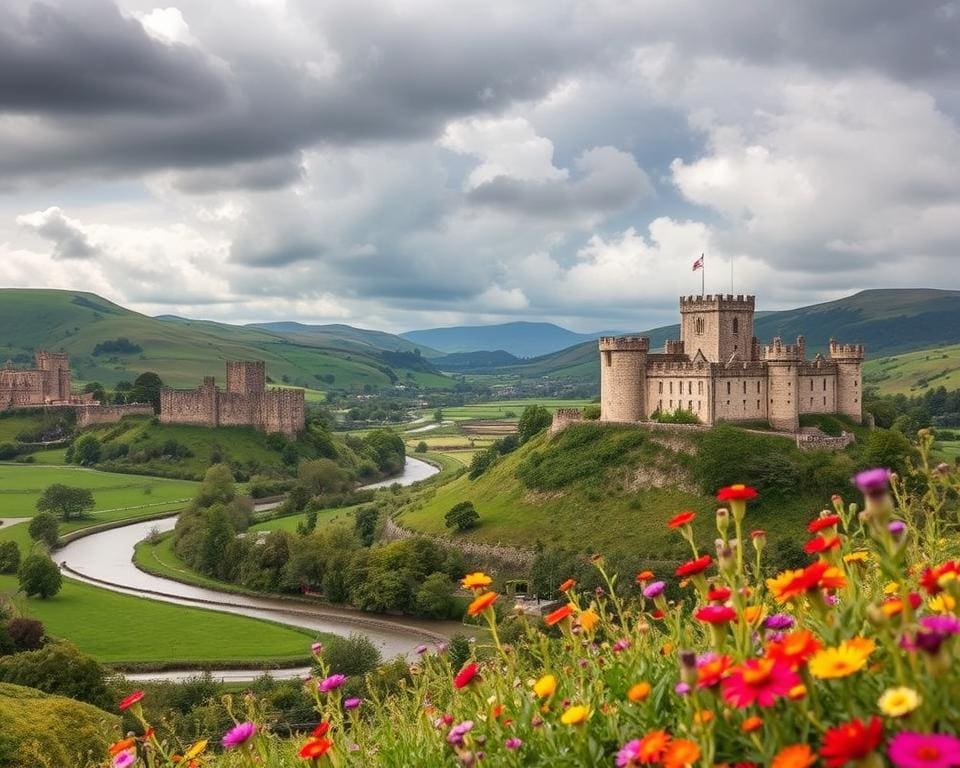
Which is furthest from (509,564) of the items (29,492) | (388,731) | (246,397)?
(246,397)

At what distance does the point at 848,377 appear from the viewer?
6556 cm

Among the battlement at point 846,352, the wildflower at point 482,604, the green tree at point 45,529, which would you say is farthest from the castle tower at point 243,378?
the wildflower at point 482,604

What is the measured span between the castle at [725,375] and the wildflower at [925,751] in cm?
5953

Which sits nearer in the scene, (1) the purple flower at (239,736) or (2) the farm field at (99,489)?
(1) the purple flower at (239,736)

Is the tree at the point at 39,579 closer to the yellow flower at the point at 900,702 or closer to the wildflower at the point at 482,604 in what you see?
the wildflower at the point at 482,604

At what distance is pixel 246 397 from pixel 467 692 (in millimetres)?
133167

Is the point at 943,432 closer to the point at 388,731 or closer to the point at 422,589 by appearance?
the point at 422,589

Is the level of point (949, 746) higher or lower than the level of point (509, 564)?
higher

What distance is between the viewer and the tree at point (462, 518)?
224 ft

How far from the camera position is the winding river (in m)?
54.9

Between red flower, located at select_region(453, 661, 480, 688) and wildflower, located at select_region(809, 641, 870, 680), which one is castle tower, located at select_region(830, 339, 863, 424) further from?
wildflower, located at select_region(809, 641, 870, 680)

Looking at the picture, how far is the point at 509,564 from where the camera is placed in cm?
6253

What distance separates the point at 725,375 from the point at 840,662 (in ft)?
196

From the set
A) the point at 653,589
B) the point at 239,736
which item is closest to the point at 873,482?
the point at 653,589
